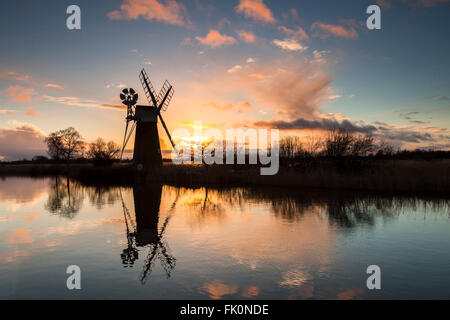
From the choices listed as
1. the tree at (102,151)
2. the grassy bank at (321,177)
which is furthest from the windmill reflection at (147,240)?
the tree at (102,151)

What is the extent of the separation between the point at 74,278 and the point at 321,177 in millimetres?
19223

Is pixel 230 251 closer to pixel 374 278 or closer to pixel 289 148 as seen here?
pixel 374 278

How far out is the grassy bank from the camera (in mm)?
20141

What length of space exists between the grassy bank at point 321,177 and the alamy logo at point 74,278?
61.9ft

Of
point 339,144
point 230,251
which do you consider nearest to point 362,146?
point 339,144

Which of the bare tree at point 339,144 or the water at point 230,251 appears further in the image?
the bare tree at point 339,144

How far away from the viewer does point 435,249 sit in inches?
339

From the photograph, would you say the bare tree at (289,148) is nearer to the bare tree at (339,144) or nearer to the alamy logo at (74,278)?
the bare tree at (339,144)

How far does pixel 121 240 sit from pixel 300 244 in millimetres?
5361

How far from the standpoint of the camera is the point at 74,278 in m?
6.55

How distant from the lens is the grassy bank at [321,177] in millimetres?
20141

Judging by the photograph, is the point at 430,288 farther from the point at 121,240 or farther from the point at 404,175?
the point at 404,175

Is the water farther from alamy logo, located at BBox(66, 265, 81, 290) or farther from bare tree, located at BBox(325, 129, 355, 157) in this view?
bare tree, located at BBox(325, 129, 355, 157)
